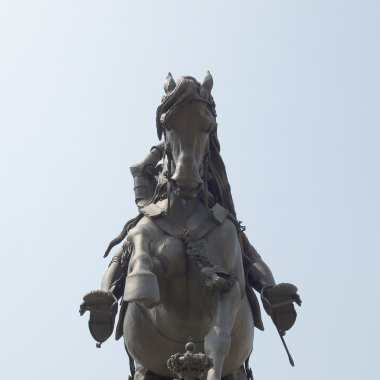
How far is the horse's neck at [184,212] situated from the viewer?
Answer: 9.05m

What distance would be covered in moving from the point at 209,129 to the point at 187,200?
29.1 inches

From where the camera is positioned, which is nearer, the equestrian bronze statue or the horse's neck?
the equestrian bronze statue

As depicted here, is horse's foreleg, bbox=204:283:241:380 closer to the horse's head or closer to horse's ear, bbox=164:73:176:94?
the horse's head

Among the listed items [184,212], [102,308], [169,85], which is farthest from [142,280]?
[169,85]

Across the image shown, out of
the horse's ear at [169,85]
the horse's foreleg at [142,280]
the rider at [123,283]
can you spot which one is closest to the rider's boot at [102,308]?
the rider at [123,283]

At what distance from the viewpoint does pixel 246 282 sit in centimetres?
952

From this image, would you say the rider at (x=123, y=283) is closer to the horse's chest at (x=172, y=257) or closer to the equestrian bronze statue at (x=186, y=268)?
the equestrian bronze statue at (x=186, y=268)

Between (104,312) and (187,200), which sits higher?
(187,200)

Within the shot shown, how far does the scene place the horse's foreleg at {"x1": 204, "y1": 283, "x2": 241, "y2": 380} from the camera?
7.72 m

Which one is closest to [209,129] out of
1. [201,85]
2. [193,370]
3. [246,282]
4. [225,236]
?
[201,85]

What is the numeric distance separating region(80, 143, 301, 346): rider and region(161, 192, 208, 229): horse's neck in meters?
0.41

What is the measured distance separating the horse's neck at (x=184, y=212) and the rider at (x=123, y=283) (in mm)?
412

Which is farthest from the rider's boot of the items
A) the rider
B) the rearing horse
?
the rearing horse

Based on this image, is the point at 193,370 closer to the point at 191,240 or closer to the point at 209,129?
the point at 191,240
